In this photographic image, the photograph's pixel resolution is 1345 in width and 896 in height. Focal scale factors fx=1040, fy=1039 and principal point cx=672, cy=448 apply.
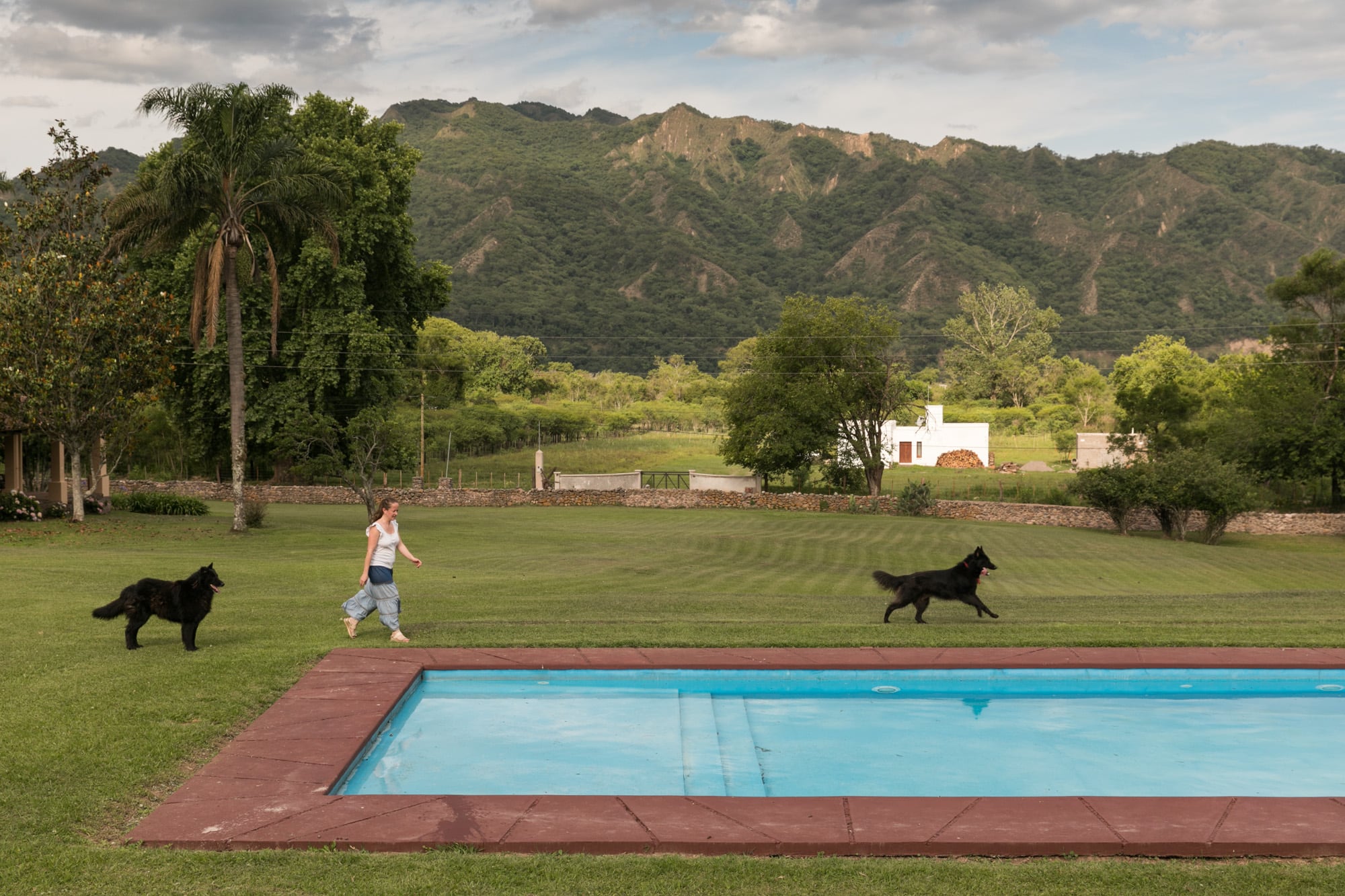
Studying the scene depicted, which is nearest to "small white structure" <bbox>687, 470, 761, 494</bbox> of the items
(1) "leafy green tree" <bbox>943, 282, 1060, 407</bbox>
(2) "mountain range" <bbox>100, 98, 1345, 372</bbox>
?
(1) "leafy green tree" <bbox>943, 282, 1060, 407</bbox>

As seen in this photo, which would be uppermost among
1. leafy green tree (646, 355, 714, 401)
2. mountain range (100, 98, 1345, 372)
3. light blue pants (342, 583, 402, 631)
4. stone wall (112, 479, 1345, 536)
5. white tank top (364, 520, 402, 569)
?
mountain range (100, 98, 1345, 372)

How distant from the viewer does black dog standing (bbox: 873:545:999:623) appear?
1236 cm

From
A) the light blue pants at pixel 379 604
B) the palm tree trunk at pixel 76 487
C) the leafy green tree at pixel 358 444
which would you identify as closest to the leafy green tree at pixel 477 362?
the leafy green tree at pixel 358 444

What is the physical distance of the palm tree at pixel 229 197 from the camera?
2678 cm

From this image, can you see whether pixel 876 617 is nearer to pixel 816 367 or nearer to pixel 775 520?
pixel 775 520

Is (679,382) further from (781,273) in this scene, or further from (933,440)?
(781,273)

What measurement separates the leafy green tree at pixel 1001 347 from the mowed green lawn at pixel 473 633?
287ft

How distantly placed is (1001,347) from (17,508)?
12618 cm

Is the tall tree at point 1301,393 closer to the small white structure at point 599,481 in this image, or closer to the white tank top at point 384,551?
the small white structure at point 599,481

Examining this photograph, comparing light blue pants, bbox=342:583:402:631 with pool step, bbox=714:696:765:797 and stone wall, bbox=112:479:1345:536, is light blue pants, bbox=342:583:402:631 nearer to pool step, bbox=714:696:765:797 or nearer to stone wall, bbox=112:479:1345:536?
pool step, bbox=714:696:765:797

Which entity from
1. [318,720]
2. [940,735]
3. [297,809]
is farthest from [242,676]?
[940,735]

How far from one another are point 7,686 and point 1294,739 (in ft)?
35.8

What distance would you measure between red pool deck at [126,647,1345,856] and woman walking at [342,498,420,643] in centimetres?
364

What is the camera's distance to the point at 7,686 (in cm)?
854
